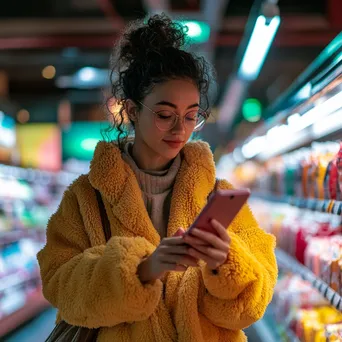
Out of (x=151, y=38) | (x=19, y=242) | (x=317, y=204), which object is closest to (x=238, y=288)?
(x=151, y=38)

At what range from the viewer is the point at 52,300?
7.06 ft

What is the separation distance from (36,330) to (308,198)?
4.10 metres

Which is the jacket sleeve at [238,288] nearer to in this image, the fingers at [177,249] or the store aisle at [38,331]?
the fingers at [177,249]

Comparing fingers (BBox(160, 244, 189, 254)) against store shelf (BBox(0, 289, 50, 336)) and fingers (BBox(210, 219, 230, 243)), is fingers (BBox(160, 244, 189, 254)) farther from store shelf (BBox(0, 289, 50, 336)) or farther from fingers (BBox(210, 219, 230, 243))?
store shelf (BBox(0, 289, 50, 336))

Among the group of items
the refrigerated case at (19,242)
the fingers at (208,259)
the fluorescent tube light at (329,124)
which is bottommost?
the refrigerated case at (19,242)

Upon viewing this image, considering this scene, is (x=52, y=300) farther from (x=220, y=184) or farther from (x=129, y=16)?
(x=129, y=16)

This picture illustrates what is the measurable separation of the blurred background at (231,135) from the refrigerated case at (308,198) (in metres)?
0.01

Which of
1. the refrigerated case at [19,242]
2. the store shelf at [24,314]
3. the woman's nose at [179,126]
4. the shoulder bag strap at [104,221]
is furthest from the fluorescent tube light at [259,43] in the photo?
the store shelf at [24,314]

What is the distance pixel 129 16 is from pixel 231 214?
8537mm

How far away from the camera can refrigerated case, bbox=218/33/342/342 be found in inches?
134

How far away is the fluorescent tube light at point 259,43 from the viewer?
425 cm

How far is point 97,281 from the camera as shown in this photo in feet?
6.46

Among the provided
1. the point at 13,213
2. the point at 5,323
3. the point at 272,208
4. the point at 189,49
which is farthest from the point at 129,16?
the point at 189,49

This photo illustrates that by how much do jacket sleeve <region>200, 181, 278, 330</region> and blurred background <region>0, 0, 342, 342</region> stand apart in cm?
77
